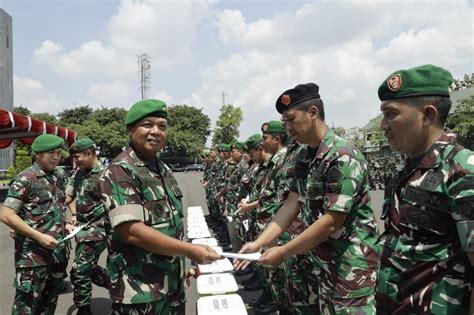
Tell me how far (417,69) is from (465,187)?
0.54m

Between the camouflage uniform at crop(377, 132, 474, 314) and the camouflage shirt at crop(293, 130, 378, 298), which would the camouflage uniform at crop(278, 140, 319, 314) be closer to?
the camouflage shirt at crop(293, 130, 378, 298)

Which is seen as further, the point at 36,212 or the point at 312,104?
the point at 36,212

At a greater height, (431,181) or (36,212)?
(431,181)

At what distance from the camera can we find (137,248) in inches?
77.7

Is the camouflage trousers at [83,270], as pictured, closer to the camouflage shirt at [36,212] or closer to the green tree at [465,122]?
the camouflage shirt at [36,212]

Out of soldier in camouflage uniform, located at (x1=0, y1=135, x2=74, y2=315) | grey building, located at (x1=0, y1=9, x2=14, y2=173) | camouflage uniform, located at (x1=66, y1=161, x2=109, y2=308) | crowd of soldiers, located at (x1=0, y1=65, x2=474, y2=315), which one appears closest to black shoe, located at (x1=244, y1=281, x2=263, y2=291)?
crowd of soldiers, located at (x1=0, y1=65, x2=474, y2=315)

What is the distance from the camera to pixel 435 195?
1.35 meters

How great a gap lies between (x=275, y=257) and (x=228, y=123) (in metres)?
52.8

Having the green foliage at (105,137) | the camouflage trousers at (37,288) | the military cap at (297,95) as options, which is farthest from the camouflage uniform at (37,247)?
the green foliage at (105,137)

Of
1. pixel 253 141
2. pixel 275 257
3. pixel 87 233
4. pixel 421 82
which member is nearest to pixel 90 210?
pixel 87 233

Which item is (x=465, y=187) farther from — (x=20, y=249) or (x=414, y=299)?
(x=20, y=249)

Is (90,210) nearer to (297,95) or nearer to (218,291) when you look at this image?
(218,291)

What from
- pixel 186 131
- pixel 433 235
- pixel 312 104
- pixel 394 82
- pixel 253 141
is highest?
pixel 186 131

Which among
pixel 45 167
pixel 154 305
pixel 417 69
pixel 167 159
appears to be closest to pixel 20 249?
pixel 45 167
